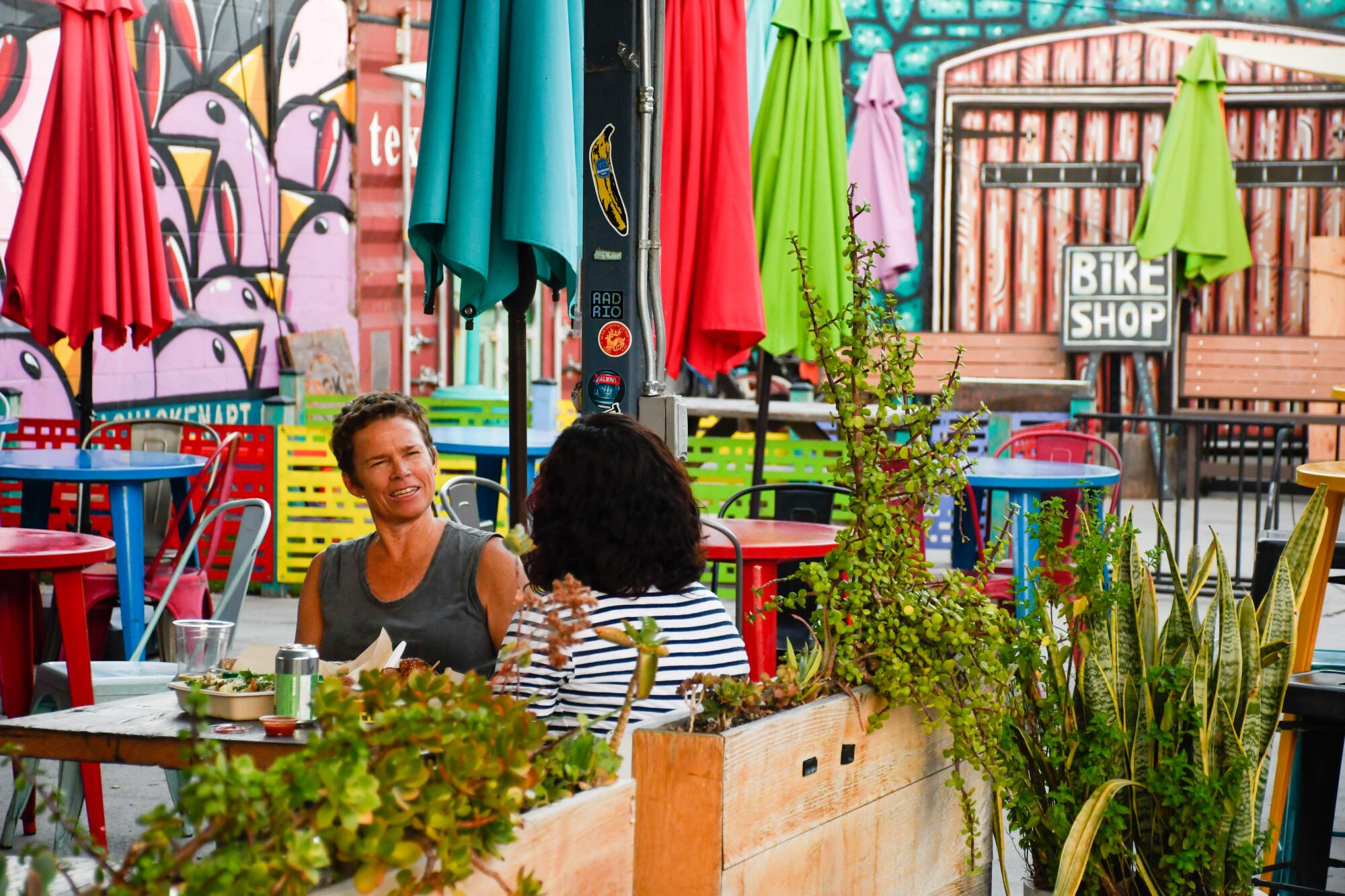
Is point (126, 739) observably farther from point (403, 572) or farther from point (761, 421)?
point (761, 421)

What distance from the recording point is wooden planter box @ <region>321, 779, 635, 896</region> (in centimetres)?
157

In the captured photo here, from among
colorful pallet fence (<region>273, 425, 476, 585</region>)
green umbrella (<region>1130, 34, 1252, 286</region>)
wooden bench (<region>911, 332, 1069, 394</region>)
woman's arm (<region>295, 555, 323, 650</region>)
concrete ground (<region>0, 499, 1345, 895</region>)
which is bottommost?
concrete ground (<region>0, 499, 1345, 895</region>)

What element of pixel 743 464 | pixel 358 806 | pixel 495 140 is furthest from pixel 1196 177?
pixel 358 806

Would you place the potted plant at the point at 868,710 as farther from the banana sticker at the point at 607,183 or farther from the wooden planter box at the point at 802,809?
the banana sticker at the point at 607,183

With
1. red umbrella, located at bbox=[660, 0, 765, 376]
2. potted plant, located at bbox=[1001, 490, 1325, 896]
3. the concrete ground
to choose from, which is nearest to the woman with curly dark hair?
potted plant, located at bbox=[1001, 490, 1325, 896]

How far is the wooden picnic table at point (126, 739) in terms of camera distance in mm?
2234

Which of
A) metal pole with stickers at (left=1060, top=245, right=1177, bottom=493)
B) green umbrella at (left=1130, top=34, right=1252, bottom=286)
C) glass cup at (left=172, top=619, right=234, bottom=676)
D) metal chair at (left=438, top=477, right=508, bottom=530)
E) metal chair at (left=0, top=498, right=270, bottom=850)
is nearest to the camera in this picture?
glass cup at (left=172, top=619, right=234, bottom=676)

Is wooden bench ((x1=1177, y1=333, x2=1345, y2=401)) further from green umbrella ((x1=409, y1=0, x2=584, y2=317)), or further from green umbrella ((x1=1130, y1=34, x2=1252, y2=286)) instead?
green umbrella ((x1=409, y1=0, x2=584, y2=317))

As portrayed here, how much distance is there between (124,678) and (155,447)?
10.7ft

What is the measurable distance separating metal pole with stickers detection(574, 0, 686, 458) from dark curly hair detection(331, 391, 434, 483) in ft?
1.95

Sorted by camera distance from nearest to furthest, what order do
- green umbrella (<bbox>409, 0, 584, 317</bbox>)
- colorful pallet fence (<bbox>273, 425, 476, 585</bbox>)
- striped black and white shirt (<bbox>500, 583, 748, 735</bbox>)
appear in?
striped black and white shirt (<bbox>500, 583, 748, 735</bbox>) → green umbrella (<bbox>409, 0, 584, 317</bbox>) → colorful pallet fence (<bbox>273, 425, 476, 585</bbox>)

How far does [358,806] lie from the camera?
1339 millimetres

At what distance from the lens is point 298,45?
10.6 meters

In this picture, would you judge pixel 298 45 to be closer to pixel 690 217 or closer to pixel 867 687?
pixel 690 217
